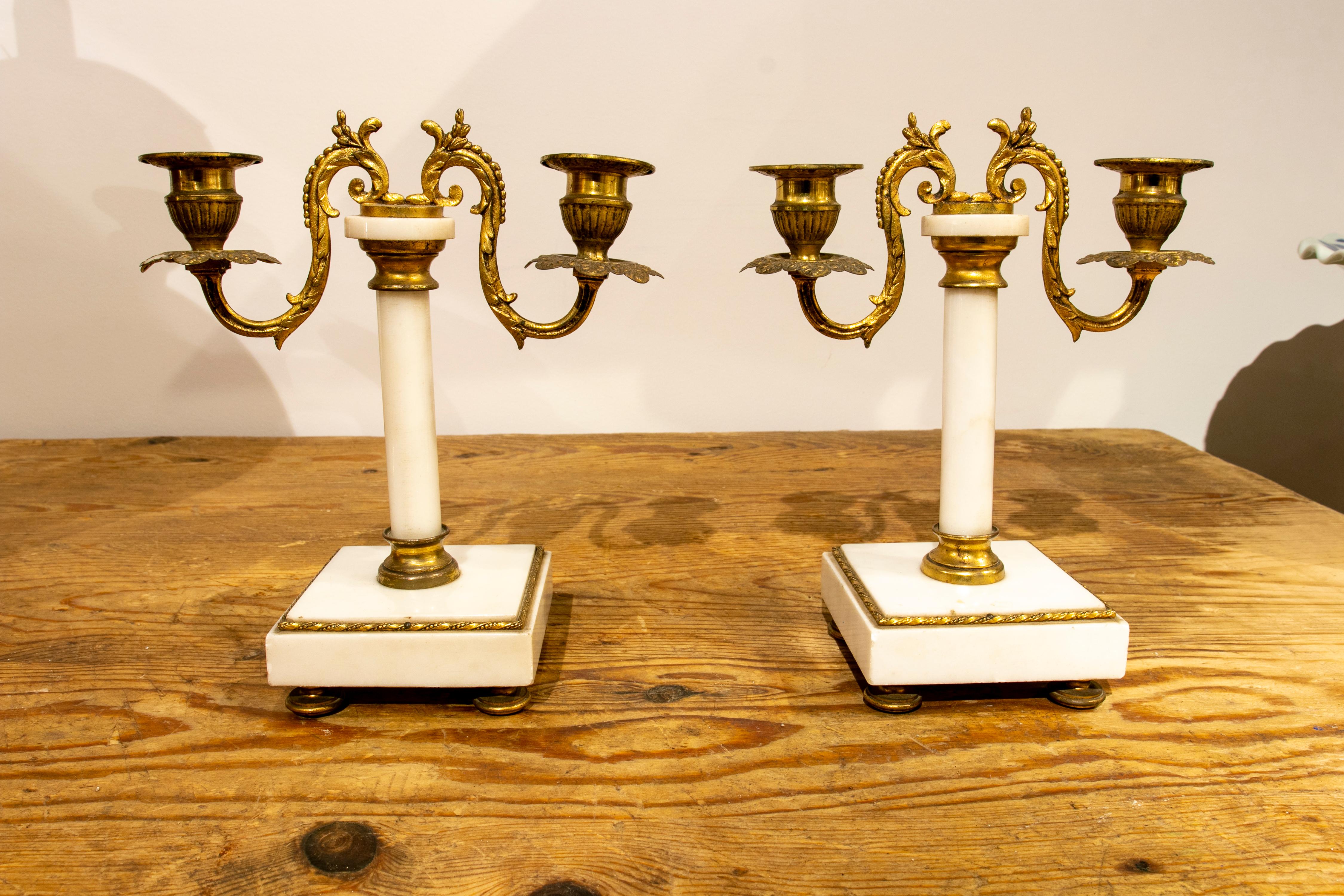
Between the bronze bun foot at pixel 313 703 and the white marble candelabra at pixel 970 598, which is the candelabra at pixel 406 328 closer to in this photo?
the bronze bun foot at pixel 313 703

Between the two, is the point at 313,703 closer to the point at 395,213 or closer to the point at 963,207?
the point at 395,213

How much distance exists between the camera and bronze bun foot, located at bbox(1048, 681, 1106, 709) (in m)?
1.33

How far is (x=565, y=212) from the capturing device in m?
1.29

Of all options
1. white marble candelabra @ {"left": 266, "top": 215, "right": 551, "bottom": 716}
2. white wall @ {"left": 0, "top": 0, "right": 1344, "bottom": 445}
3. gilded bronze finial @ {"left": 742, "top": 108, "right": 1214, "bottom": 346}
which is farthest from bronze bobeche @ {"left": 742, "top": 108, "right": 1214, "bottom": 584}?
white wall @ {"left": 0, "top": 0, "right": 1344, "bottom": 445}

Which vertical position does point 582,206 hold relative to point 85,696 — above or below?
above

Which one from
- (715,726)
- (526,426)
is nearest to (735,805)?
(715,726)

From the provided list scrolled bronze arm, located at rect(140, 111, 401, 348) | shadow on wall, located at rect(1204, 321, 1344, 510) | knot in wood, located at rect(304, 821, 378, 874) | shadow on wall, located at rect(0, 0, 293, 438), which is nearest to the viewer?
knot in wood, located at rect(304, 821, 378, 874)

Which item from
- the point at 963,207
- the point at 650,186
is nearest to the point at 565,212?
the point at 963,207

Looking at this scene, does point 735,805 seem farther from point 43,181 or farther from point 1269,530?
point 43,181

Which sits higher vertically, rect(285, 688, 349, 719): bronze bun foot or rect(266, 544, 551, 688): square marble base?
rect(266, 544, 551, 688): square marble base

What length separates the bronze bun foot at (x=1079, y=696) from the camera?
1.33 meters

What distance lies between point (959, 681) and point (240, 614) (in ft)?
3.40

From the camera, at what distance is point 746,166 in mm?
2721

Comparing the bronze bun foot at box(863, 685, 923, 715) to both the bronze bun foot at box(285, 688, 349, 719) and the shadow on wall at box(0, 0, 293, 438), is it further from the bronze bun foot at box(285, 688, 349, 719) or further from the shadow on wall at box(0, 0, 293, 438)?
the shadow on wall at box(0, 0, 293, 438)
